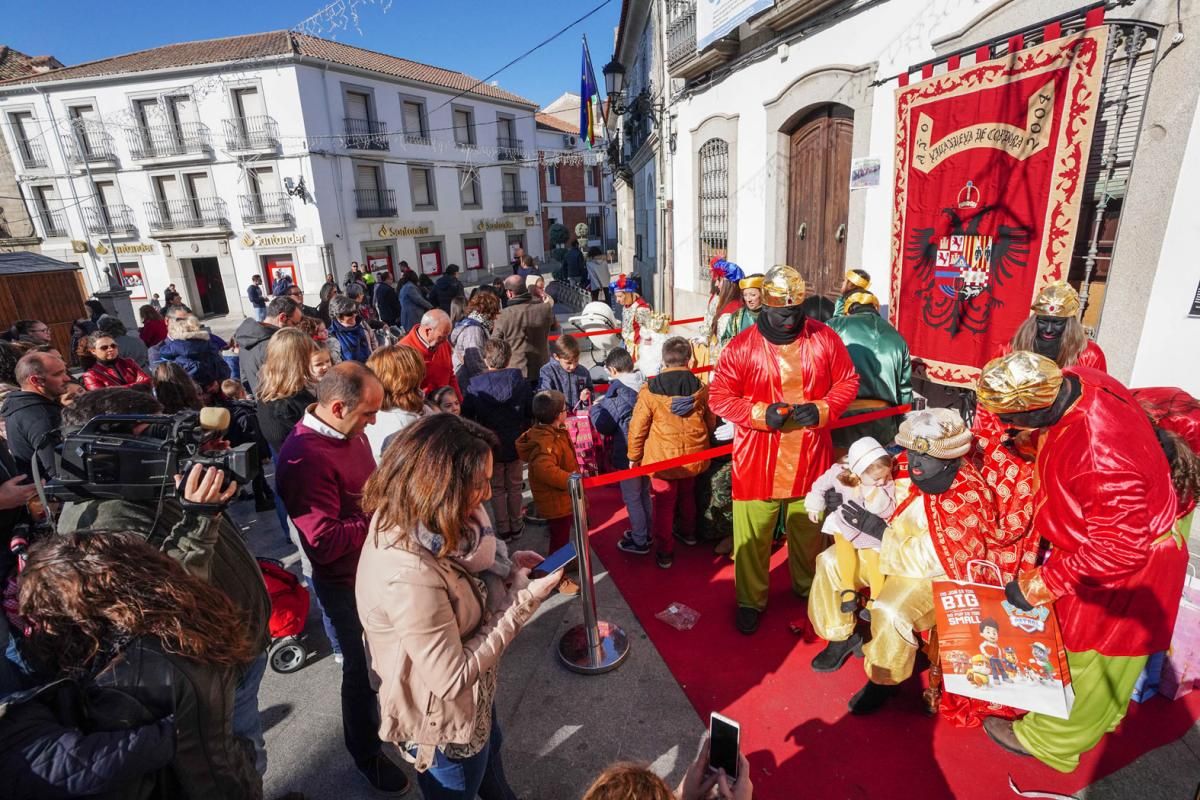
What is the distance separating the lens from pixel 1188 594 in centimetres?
260

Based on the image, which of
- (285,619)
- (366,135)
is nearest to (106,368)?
(285,619)

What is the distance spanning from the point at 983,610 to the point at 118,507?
2.99 metres

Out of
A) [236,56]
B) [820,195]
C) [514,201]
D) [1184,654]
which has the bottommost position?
[1184,654]

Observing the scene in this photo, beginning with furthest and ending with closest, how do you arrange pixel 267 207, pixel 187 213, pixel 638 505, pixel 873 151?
pixel 187 213 → pixel 267 207 → pixel 873 151 → pixel 638 505

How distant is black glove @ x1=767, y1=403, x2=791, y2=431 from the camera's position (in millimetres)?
2793

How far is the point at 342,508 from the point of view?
89.2 inches

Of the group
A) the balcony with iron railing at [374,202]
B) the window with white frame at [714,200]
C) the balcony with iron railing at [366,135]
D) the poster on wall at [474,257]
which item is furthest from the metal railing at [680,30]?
the poster on wall at [474,257]

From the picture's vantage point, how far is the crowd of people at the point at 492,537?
137 centimetres

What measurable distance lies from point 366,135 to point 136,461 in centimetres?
2439

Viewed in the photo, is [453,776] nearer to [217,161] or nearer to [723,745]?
[723,745]

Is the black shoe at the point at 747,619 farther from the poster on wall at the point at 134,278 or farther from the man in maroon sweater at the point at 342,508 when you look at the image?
the poster on wall at the point at 134,278

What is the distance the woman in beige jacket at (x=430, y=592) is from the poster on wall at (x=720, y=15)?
279 inches

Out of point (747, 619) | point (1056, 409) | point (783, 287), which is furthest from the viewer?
point (747, 619)

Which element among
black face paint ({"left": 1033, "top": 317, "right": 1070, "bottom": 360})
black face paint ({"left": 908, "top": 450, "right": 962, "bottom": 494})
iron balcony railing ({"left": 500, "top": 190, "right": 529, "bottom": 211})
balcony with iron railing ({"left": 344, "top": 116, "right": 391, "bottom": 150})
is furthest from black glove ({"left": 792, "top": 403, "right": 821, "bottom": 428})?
iron balcony railing ({"left": 500, "top": 190, "right": 529, "bottom": 211})
